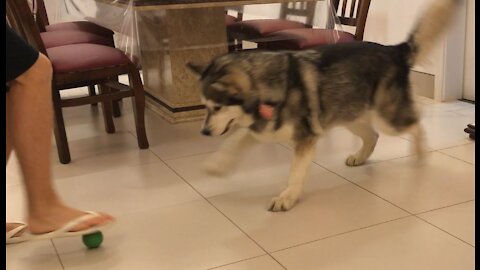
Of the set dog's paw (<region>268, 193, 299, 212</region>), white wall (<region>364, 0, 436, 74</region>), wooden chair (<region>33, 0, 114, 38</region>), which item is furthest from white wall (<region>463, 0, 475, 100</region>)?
wooden chair (<region>33, 0, 114, 38</region>)

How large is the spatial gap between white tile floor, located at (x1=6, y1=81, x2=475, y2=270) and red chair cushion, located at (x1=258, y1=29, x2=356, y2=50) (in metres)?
0.53

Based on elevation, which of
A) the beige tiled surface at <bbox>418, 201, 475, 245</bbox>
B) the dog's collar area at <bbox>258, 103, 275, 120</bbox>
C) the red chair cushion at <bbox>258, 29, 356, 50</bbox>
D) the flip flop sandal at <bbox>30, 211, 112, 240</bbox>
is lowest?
the beige tiled surface at <bbox>418, 201, 475, 245</bbox>

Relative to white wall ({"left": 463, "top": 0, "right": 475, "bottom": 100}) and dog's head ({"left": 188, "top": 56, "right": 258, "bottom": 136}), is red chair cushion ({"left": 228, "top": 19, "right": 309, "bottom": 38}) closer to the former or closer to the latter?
white wall ({"left": 463, "top": 0, "right": 475, "bottom": 100})

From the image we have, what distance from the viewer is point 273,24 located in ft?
11.3

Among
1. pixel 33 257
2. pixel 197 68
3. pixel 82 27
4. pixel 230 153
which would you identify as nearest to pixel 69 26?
pixel 82 27

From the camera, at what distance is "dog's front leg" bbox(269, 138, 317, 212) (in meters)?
2.10

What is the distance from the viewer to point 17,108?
1.60 m

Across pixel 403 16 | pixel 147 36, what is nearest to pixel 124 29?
pixel 147 36

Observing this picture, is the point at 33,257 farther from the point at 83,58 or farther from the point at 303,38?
the point at 303,38

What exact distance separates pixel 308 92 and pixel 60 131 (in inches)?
50.0

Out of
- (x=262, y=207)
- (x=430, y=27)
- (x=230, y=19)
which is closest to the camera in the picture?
(x=262, y=207)

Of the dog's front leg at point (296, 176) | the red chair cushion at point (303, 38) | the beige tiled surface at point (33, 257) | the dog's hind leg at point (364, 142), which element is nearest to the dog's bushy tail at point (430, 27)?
the dog's hind leg at point (364, 142)

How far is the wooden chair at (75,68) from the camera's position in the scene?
8.20 ft

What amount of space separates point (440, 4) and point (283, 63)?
29.2 inches
